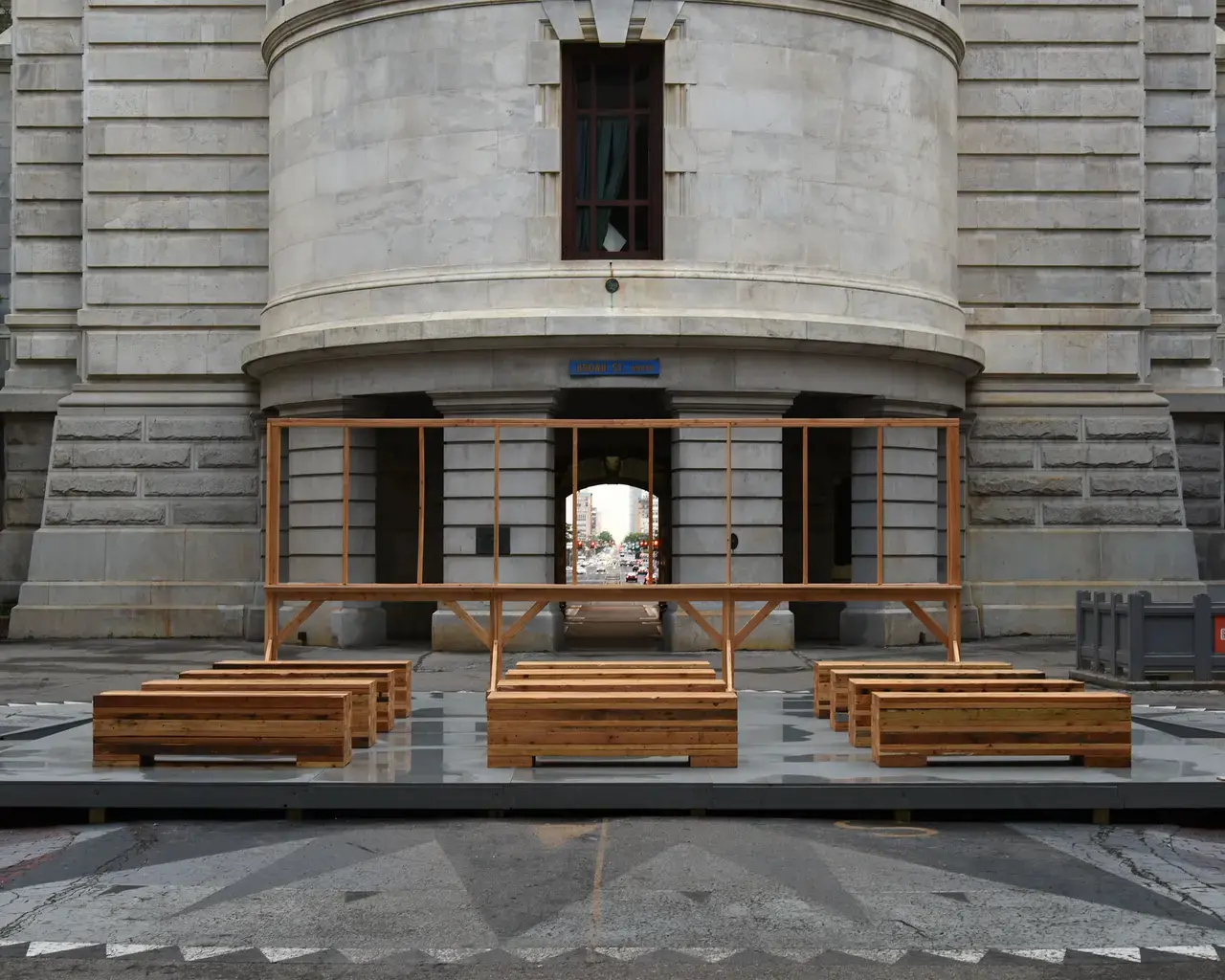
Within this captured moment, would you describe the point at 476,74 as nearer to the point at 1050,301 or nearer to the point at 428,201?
the point at 428,201

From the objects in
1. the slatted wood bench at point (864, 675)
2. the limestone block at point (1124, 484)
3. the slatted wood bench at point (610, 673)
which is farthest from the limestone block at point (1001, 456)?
the slatted wood bench at point (610, 673)

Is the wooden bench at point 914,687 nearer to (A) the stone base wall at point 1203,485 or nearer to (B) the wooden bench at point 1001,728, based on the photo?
(B) the wooden bench at point 1001,728

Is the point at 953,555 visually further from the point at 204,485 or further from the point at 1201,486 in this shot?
the point at 204,485

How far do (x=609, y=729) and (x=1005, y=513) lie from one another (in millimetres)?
17244

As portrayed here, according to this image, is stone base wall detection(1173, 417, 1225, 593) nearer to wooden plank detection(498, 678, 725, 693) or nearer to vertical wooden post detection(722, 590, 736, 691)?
vertical wooden post detection(722, 590, 736, 691)

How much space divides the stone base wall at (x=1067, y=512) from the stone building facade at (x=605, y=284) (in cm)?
6

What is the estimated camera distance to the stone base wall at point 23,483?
30219mm

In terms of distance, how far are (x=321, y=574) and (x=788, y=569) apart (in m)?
8.80

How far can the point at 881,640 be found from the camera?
25.6 metres

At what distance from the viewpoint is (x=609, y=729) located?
12562mm

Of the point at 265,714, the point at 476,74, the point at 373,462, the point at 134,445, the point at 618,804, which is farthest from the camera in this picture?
the point at 134,445

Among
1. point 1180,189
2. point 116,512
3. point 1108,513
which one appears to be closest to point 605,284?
point 1108,513

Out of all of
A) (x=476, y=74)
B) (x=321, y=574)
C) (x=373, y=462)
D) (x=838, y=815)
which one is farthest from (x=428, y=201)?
(x=838, y=815)

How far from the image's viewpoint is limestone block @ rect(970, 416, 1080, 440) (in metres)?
28.2
